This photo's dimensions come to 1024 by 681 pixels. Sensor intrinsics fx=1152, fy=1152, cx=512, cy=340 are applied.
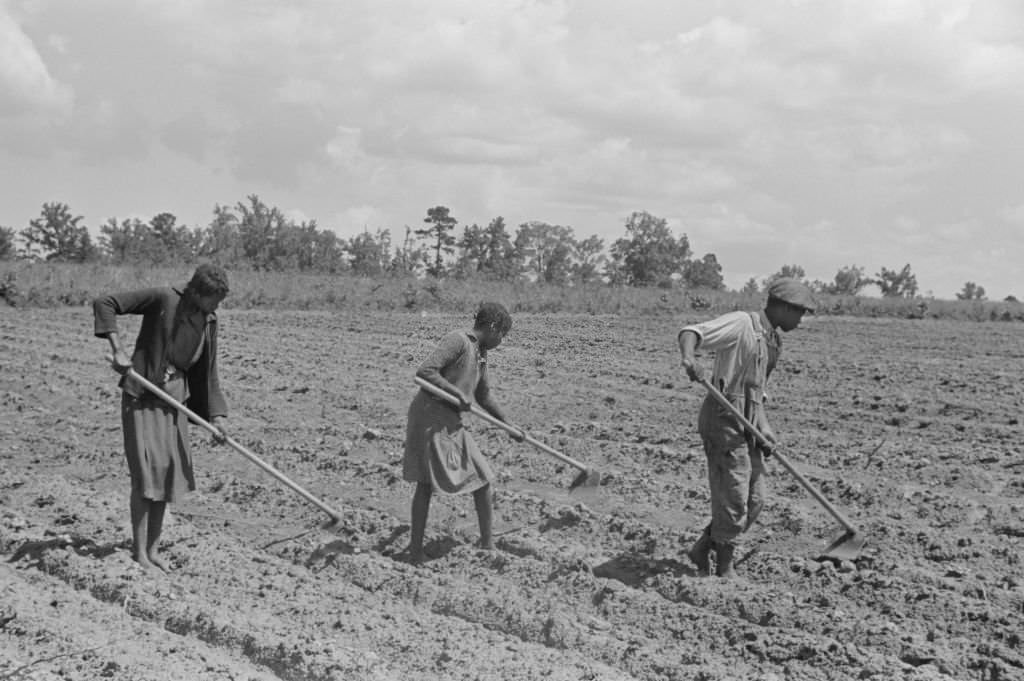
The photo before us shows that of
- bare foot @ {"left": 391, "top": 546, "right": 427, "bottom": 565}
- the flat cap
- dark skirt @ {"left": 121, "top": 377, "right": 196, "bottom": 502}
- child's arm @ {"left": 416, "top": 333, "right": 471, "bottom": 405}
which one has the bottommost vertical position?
bare foot @ {"left": 391, "top": 546, "right": 427, "bottom": 565}

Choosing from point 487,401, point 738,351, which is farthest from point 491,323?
point 738,351

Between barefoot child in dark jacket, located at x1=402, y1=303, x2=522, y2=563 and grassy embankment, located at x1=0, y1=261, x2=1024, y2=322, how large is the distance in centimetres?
1839

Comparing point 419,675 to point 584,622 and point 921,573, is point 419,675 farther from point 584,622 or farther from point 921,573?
point 921,573

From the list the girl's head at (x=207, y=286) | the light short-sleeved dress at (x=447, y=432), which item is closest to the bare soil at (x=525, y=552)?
the light short-sleeved dress at (x=447, y=432)

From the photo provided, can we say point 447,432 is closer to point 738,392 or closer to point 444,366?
point 444,366

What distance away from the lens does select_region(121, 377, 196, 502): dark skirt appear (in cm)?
566

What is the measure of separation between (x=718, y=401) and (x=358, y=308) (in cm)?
1902

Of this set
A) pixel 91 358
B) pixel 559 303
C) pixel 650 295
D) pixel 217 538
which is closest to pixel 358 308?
pixel 559 303

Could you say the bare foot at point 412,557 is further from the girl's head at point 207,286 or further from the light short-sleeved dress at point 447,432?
the girl's head at point 207,286

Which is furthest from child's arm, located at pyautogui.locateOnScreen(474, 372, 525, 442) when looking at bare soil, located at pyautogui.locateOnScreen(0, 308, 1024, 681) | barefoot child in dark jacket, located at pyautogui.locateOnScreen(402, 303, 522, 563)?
bare soil, located at pyautogui.locateOnScreen(0, 308, 1024, 681)

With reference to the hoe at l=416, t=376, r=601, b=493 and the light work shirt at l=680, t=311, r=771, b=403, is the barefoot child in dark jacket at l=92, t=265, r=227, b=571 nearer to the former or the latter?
the hoe at l=416, t=376, r=601, b=493

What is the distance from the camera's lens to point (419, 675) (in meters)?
4.52

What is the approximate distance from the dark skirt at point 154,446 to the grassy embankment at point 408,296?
18.2 meters

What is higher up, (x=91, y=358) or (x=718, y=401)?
(x=718, y=401)
